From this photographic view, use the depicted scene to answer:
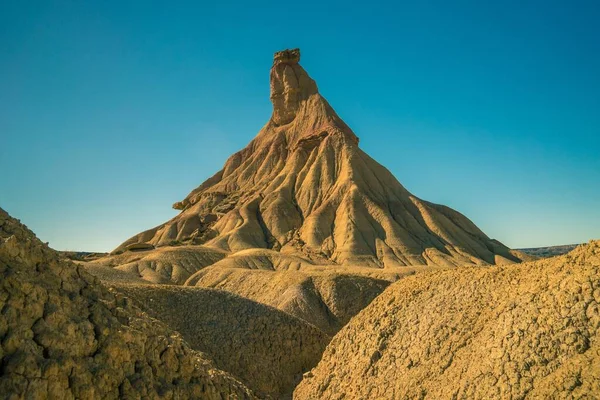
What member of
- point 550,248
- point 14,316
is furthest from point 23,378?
point 550,248

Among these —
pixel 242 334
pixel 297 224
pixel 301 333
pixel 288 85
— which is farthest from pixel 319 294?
pixel 288 85

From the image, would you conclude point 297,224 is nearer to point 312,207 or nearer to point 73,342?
point 312,207

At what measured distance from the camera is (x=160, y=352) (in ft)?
37.5

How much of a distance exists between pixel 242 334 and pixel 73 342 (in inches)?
519

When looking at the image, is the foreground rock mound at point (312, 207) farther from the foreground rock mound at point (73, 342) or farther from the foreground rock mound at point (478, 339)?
the foreground rock mound at point (73, 342)

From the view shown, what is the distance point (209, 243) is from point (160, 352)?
5901cm

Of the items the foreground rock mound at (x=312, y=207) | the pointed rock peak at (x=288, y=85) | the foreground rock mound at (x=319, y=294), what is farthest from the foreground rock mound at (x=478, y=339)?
the pointed rock peak at (x=288, y=85)

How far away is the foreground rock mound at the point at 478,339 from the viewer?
38.6 feet

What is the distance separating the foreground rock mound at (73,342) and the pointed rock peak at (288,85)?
8850 cm

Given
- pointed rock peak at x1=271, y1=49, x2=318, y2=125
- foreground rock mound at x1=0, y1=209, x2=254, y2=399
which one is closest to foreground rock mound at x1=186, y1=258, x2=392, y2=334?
foreground rock mound at x1=0, y1=209, x2=254, y2=399

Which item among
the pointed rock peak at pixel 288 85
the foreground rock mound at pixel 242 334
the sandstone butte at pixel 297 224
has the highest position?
the pointed rock peak at pixel 288 85

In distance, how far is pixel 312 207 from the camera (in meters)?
77.9

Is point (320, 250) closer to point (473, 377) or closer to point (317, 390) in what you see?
point (317, 390)

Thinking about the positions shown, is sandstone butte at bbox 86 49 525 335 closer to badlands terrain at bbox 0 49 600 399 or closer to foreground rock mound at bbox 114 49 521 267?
foreground rock mound at bbox 114 49 521 267
